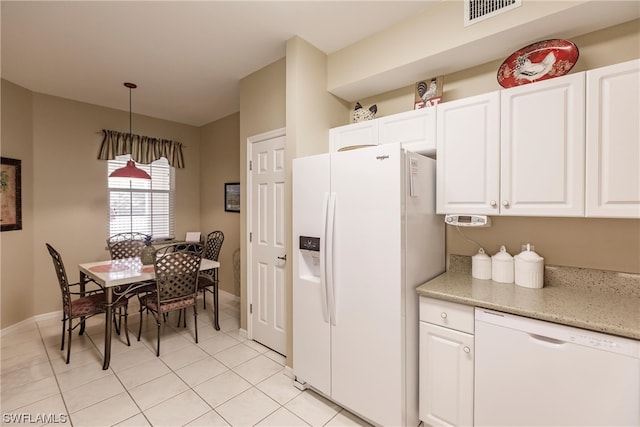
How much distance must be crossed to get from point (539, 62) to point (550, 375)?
5.89 feet

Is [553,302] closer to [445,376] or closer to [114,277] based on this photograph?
[445,376]

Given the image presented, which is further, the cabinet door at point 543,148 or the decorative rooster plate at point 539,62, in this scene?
the decorative rooster plate at point 539,62

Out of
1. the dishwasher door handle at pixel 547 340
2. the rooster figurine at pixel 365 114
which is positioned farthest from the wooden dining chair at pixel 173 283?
the dishwasher door handle at pixel 547 340

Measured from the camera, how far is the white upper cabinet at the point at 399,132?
2068 mm

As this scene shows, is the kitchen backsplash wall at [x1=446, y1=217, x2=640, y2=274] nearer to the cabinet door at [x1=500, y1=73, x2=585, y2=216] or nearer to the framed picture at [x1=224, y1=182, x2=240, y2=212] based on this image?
the cabinet door at [x1=500, y1=73, x2=585, y2=216]

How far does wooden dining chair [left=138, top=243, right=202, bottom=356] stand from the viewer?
9.12ft

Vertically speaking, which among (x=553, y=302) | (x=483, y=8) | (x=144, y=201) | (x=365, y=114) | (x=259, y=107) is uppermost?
(x=483, y=8)

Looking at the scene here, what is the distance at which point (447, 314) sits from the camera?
1.68m

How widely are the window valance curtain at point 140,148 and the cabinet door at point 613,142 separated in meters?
5.01

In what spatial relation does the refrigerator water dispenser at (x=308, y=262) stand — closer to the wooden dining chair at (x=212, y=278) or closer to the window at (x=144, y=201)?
the wooden dining chair at (x=212, y=278)

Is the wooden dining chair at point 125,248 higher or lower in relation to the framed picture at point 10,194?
lower

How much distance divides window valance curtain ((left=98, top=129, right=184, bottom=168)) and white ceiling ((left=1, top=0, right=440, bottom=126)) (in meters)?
0.75

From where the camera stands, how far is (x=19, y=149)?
10.9 feet

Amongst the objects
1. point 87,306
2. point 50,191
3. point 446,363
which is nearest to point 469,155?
point 446,363
